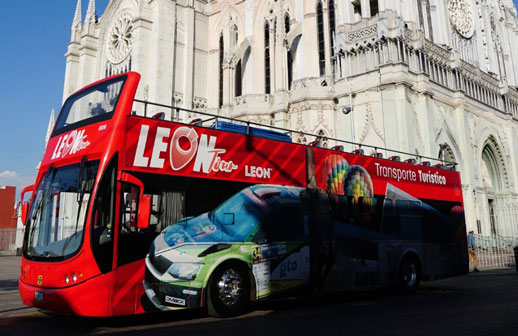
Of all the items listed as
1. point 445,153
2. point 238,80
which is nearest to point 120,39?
point 238,80

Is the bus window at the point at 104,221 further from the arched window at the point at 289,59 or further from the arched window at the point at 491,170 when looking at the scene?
the arched window at the point at 491,170

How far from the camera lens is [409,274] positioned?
38.9 feet

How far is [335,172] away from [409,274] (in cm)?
404

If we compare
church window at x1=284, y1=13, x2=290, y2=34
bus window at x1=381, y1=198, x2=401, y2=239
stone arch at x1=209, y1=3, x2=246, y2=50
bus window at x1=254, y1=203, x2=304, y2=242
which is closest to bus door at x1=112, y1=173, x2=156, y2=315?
bus window at x1=254, y1=203, x2=304, y2=242

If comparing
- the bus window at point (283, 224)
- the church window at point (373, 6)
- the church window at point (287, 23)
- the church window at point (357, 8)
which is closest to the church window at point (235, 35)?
the church window at point (287, 23)

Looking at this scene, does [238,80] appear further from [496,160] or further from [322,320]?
[322,320]

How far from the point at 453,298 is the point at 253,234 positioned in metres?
5.67

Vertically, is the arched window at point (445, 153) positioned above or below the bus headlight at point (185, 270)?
above

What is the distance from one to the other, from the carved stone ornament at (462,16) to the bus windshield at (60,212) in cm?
3216

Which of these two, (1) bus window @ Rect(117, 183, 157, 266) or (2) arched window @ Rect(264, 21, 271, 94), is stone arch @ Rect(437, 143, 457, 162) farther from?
(1) bus window @ Rect(117, 183, 157, 266)

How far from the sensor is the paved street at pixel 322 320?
21.4 feet

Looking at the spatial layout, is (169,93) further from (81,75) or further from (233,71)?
(81,75)

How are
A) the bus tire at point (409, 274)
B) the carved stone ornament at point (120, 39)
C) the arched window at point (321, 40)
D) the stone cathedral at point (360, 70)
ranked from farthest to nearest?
the carved stone ornament at point (120, 39)
the arched window at point (321, 40)
the stone cathedral at point (360, 70)
the bus tire at point (409, 274)

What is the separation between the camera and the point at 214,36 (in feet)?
123
